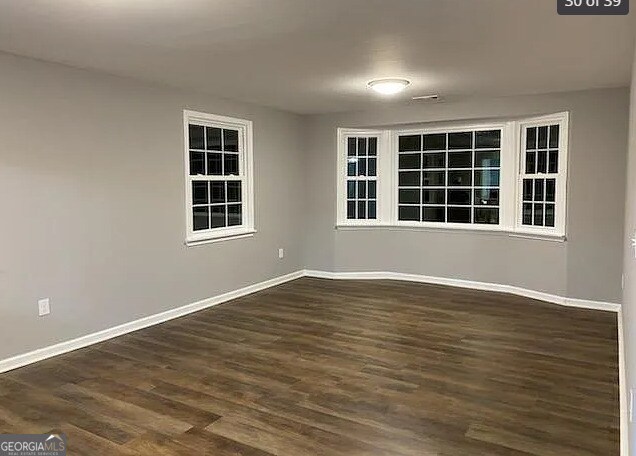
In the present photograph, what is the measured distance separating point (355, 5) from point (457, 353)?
264 centimetres

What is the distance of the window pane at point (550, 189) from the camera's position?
5586mm

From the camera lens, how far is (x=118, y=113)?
437 cm

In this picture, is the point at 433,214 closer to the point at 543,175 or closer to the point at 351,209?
the point at 351,209

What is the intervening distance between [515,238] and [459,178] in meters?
1.08

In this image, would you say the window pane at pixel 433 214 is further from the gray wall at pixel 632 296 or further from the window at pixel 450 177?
the gray wall at pixel 632 296

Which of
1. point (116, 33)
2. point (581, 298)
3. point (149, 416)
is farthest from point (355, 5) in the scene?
point (581, 298)

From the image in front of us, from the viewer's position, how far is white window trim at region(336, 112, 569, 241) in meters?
5.48

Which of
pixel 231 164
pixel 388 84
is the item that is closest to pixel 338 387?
pixel 388 84

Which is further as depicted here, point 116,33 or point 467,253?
point 467,253

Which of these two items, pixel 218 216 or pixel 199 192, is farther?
pixel 218 216

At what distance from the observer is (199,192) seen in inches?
213

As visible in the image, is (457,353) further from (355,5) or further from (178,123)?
(178,123)

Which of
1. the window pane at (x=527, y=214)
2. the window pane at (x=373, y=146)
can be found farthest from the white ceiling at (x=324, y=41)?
the window pane at (x=373, y=146)

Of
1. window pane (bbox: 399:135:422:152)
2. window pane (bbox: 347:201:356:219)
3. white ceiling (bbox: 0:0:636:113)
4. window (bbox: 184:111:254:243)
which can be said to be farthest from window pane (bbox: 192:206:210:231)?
Result: window pane (bbox: 399:135:422:152)
